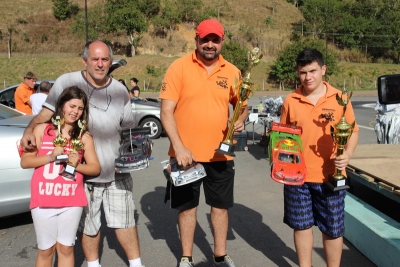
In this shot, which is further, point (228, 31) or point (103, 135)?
point (228, 31)

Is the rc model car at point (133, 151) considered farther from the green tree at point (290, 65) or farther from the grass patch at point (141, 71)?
the green tree at point (290, 65)

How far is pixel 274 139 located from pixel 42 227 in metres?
1.79

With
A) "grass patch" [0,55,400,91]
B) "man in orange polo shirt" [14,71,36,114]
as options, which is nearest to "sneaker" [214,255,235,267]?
"man in orange polo shirt" [14,71,36,114]

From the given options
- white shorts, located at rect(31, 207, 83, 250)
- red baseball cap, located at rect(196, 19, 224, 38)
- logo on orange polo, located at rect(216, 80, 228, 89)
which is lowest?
white shorts, located at rect(31, 207, 83, 250)

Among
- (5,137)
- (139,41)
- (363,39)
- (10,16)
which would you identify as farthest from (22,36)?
(5,137)

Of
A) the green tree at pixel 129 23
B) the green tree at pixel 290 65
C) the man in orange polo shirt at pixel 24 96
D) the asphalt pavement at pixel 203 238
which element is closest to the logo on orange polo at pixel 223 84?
the asphalt pavement at pixel 203 238

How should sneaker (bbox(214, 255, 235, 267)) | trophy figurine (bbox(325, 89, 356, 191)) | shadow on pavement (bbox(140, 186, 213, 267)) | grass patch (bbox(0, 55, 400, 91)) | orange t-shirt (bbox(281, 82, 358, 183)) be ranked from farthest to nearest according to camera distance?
grass patch (bbox(0, 55, 400, 91)), shadow on pavement (bbox(140, 186, 213, 267)), sneaker (bbox(214, 255, 235, 267)), orange t-shirt (bbox(281, 82, 358, 183)), trophy figurine (bbox(325, 89, 356, 191))

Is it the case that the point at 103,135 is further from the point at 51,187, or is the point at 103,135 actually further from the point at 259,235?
the point at 259,235

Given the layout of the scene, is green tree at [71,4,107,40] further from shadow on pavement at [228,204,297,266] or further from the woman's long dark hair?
the woman's long dark hair

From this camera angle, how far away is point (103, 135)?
11.1 feet

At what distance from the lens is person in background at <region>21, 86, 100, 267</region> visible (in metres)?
3.03

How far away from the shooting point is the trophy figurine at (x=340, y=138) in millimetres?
3080

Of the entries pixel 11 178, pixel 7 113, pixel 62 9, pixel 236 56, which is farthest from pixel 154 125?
pixel 62 9

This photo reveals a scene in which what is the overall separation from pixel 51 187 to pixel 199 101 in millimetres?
1320
